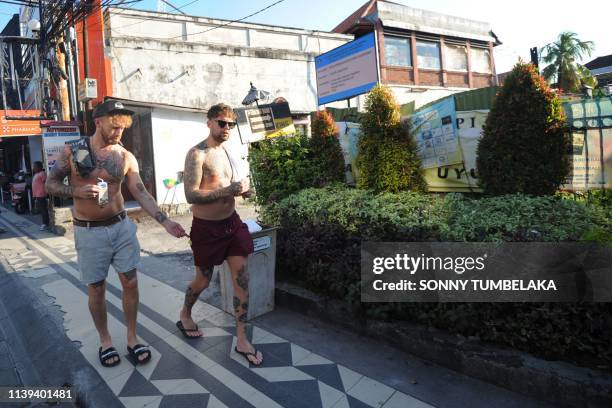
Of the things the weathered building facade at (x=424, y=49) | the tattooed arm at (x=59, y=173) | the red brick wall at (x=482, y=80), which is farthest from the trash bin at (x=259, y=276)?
the red brick wall at (x=482, y=80)

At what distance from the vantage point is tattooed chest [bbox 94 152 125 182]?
2996 millimetres

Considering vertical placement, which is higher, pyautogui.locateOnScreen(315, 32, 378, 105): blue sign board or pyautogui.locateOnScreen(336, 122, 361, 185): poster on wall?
pyautogui.locateOnScreen(315, 32, 378, 105): blue sign board

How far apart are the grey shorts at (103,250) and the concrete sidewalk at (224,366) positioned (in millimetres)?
791

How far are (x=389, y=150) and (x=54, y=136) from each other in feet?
27.5

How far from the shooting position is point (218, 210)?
318 centimetres

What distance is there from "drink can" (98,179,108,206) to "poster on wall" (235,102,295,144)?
9.65 ft

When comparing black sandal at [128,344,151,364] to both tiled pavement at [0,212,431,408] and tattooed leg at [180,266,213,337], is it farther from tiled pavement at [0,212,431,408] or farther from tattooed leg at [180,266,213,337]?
tattooed leg at [180,266,213,337]

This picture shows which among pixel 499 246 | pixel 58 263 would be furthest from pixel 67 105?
pixel 499 246

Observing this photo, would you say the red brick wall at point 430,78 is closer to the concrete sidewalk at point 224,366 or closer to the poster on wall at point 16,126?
the poster on wall at point 16,126

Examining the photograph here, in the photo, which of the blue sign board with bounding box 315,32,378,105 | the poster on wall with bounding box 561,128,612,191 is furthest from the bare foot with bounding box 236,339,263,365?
the blue sign board with bounding box 315,32,378,105

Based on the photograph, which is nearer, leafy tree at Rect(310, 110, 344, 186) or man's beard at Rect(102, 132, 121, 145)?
man's beard at Rect(102, 132, 121, 145)

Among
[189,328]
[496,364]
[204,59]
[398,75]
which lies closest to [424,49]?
[398,75]

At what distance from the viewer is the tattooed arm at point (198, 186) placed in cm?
302

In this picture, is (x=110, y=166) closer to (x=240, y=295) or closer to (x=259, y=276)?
(x=240, y=295)
